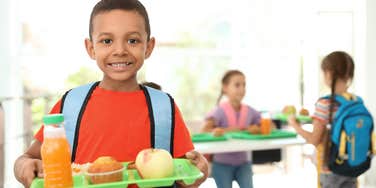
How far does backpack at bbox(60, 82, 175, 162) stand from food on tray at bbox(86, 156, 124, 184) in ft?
0.61

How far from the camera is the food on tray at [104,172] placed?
94 cm

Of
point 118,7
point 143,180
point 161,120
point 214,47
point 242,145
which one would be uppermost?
point 214,47

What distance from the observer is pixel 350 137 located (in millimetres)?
2418

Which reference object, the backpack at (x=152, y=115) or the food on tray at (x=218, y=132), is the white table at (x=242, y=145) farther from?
the backpack at (x=152, y=115)

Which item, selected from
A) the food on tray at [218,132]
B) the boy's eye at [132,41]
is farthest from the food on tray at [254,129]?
the boy's eye at [132,41]

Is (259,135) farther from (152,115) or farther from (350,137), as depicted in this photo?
(152,115)

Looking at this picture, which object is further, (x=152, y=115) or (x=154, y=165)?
(x=152, y=115)

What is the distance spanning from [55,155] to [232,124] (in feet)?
7.90

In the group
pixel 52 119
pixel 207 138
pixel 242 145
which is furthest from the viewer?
pixel 207 138

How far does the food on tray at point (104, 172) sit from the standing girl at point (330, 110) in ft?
5.96

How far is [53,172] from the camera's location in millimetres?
900

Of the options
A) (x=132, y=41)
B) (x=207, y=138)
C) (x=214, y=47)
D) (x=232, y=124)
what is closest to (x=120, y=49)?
(x=132, y=41)

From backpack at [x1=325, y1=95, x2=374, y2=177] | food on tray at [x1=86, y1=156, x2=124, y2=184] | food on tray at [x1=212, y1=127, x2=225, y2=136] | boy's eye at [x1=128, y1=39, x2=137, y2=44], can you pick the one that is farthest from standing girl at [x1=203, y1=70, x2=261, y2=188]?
food on tray at [x1=86, y1=156, x2=124, y2=184]

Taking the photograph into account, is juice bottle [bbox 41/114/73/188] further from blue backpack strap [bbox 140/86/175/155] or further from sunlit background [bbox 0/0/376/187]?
sunlit background [bbox 0/0/376/187]
